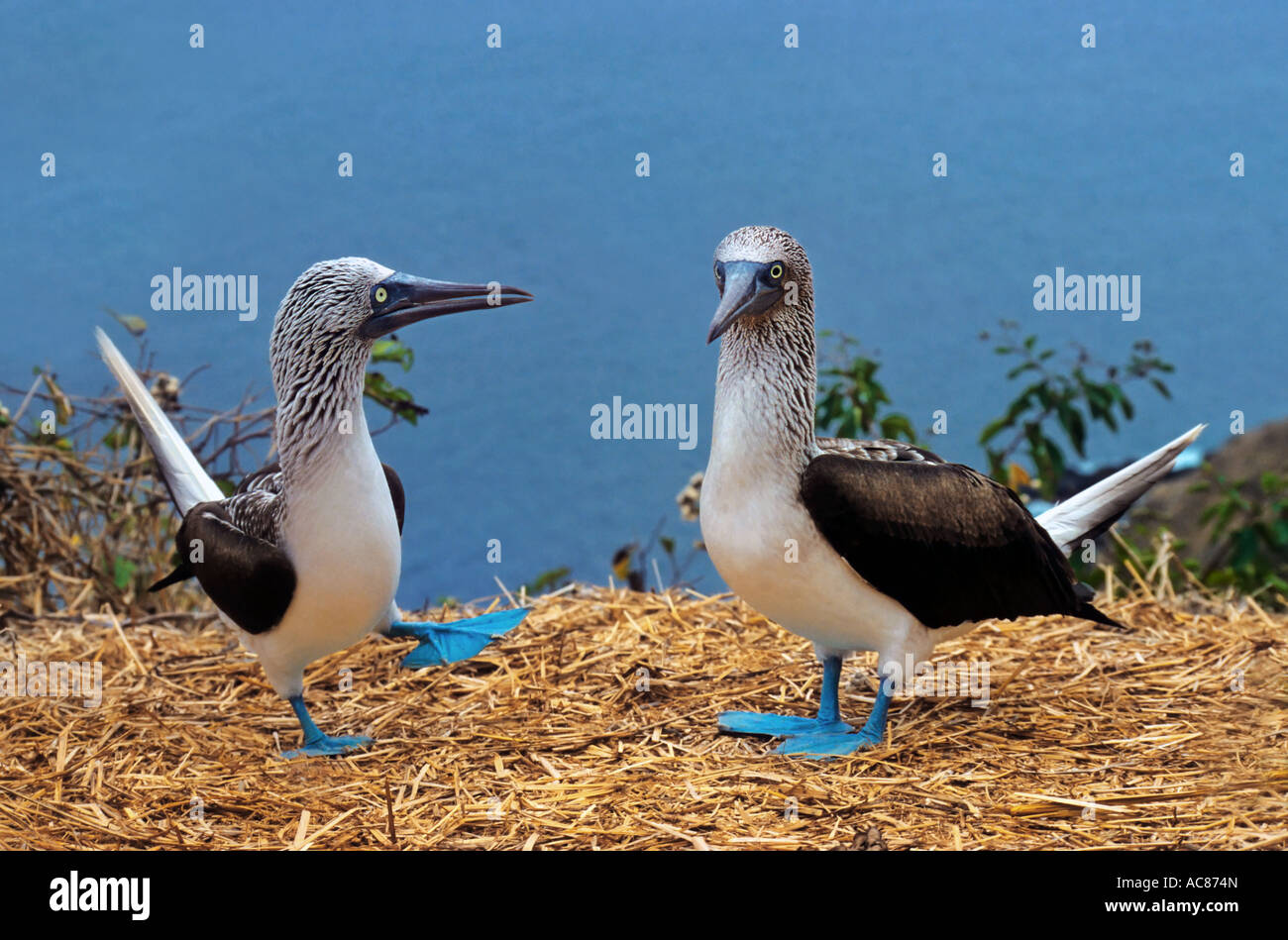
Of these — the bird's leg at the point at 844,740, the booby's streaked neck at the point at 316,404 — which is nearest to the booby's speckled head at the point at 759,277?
the booby's streaked neck at the point at 316,404

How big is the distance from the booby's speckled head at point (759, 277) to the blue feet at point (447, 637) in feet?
4.15

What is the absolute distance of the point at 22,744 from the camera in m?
3.68

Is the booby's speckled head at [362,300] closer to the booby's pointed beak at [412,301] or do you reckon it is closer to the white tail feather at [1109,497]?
the booby's pointed beak at [412,301]

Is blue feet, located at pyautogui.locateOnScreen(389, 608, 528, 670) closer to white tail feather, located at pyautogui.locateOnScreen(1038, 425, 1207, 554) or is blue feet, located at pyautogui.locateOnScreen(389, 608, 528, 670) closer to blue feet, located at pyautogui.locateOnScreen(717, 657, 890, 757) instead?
blue feet, located at pyautogui.locateOnScreen(717, 657, 890, 757)

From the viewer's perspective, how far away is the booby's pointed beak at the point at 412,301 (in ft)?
11.0

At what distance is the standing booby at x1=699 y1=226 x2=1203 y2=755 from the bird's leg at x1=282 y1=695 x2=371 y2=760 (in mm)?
1177

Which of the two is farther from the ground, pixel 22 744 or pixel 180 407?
pixel 180 407

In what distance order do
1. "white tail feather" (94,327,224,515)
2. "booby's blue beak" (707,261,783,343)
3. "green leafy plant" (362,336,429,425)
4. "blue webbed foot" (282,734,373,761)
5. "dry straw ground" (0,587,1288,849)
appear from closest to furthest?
1. "dry straw ground" (0,587,1288,849)
2. "booby's blue beak" (707,261,783,343)
3. "blue webbed foot" (282,734,373,761)
4. "white tail feather" (94,327,224,515)
5. "green leafy plant" (362,336,429,425)

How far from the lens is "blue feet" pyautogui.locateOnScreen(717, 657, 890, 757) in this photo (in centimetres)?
342

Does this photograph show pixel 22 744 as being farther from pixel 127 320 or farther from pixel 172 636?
pixel 127 320

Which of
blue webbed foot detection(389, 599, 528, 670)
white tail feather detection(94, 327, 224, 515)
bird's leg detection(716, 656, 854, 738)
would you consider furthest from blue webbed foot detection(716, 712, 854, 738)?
white tail feather detection(94, 327, 224, 515)
